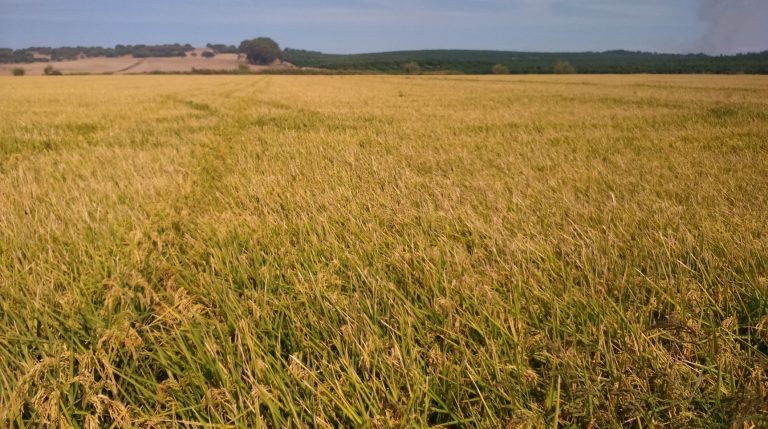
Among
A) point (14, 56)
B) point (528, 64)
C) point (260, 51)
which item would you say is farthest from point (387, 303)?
point (14, 56)

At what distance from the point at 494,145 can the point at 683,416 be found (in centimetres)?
478

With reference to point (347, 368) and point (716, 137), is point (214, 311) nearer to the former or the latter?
point (347, 368)

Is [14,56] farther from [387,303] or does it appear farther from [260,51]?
[387,303]

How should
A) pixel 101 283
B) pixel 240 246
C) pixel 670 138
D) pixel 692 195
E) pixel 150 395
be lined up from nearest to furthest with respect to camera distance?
1. pixel 150 395
2. pixel 101 283
3. pixel 240 246
4. pixel 692 195
5. pixel 670 138

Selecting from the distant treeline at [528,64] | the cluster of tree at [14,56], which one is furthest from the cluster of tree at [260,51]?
the cluster of tree at [14,56]

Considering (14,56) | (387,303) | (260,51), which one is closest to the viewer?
(387,303)

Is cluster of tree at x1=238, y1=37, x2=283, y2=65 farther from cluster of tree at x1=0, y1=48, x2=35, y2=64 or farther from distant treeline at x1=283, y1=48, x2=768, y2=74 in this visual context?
cluster of tree at x1=0, y1=48, x2=35, y2=64

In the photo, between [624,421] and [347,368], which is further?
[347,368]

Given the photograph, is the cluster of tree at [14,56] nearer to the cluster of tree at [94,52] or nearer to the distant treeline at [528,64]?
the cluster of tree at [94,52]

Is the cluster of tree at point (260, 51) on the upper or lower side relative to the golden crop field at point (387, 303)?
upper

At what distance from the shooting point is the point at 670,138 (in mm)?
5824

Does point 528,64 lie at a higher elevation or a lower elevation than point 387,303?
higher

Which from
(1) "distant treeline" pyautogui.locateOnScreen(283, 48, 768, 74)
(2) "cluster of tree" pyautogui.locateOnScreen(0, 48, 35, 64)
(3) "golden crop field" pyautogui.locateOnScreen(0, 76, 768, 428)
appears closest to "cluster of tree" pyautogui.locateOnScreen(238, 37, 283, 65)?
(1) "distant treeline" pyautogui.locateOnScreen(283, 48, 768, 74)

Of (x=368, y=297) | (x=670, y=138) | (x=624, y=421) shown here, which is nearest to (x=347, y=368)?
(x=368, y=297)
